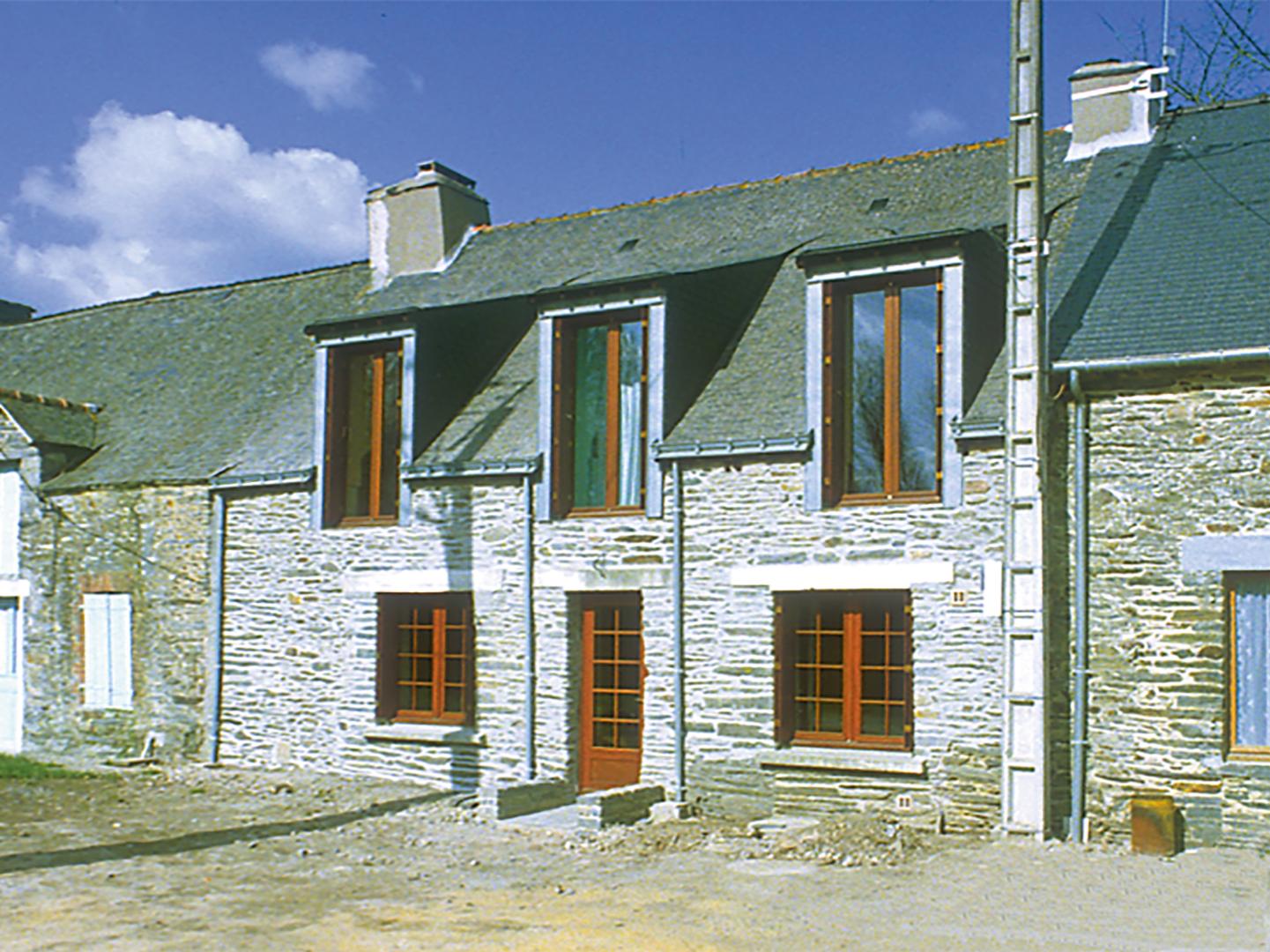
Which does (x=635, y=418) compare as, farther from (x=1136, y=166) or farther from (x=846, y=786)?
(x=1136, y=166)

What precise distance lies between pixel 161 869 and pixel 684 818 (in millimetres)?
4441

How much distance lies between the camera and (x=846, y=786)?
1220 cm

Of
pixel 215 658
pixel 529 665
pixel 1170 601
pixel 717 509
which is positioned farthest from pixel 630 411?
pixel 215 658

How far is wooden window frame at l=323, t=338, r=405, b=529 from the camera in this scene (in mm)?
15539

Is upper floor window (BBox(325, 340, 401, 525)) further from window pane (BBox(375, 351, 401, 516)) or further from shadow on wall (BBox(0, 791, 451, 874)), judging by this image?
shadow on wall (BBox(0, 791, 451, 874))

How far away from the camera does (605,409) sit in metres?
14.2

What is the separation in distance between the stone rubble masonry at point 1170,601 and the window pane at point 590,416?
4.79 metres

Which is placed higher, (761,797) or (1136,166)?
(1136,166)

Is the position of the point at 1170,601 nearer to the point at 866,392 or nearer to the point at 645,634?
the point at 866,392

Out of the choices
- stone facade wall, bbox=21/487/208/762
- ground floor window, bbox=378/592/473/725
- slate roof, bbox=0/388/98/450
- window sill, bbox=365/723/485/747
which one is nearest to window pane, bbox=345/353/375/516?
ground floor window, bbox=378/592/473/725

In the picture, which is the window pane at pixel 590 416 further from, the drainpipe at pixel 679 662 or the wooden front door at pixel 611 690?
the drainpipe at pixel 679 662

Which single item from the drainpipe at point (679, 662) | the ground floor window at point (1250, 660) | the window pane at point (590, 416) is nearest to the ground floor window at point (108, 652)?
the window pane at point (590, 416)

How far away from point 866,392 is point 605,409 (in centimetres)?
274

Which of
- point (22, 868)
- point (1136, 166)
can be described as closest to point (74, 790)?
point (22, 868)
